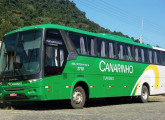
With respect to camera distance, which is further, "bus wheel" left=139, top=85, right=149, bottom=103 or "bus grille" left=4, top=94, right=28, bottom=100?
"bus wheel" left=139, top=85, right=149, bottom=103

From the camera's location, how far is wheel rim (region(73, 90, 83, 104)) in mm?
12555

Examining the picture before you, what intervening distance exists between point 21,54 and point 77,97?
10.3 feet

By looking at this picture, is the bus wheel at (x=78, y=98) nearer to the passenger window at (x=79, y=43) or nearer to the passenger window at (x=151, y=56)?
the passenger window at (x=79, y=43)

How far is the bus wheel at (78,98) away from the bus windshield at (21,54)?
243 cm

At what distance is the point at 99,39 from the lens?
14711mm

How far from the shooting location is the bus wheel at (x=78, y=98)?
12469 millimetres

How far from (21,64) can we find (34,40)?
109 cm

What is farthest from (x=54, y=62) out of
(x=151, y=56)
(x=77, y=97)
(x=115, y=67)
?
(x=151, y=56)

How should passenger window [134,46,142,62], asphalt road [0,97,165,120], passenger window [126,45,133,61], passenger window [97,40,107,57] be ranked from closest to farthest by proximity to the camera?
asphalt road [0,97,165,120] → passenger window [97,40,107,57] → passenger window [126,45,133,61] → passenger window [134,46,142,62]

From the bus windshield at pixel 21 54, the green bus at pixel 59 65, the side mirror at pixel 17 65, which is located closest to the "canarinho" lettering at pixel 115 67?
the green bus at pixel 59 65

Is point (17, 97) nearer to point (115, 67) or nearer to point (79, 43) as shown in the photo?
point (79, 43)

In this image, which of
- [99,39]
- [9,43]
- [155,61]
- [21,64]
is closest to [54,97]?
[21,64]

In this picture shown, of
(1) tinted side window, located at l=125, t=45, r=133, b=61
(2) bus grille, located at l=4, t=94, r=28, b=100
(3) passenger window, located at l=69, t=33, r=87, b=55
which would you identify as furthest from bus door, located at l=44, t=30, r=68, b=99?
(1) tinted side window, located at l=125, t=45, r=133, b=61

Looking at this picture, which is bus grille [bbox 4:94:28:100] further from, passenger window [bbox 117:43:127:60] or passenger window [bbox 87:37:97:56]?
passenger window [bbox 117:43:127:60]
